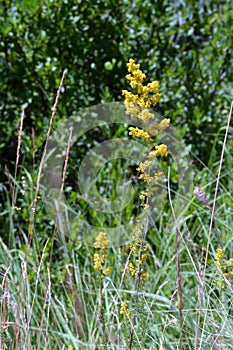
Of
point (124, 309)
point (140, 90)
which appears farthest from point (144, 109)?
point (124, 309)

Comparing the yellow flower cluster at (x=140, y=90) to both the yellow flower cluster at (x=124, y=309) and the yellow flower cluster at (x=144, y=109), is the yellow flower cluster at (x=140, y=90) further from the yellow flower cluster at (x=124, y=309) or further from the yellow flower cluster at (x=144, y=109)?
the yellow flower cluster at (x=124, y=309)

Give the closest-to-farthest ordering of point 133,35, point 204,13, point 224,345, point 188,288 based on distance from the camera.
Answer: point 224,345 < point 188,288 < point 133,35 < point 204,13

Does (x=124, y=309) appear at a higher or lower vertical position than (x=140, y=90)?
lower

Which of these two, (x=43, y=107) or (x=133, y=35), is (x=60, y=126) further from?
(x=133, y=35)

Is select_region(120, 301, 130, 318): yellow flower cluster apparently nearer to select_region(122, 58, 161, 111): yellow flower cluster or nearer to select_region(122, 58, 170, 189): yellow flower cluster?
select_region(122, 58, 170, 189): yellow flower cluster

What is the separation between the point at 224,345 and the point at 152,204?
1.59 m

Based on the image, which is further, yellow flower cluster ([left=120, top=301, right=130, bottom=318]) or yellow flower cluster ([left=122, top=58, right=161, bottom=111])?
yellow flower cluster ([left=120, top=301, right=130, bottom=318])

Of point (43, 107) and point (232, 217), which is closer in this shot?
point (232, 217)

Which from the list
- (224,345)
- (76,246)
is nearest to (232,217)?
(76,246)

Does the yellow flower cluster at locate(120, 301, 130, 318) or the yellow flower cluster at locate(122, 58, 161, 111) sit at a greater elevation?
the yellow flower cluster at locate(122, 58, 161, 111)

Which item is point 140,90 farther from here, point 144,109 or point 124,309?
point 124,309

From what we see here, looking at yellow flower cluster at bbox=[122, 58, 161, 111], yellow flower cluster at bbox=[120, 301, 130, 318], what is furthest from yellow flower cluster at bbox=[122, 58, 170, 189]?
yellow flower cluster at bbox=[120, 301, 130, 318]

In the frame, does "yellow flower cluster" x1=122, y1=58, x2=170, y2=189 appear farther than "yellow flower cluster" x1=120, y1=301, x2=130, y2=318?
No

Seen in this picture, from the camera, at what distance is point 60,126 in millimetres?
3416
